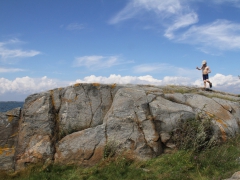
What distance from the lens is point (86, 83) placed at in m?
14.0

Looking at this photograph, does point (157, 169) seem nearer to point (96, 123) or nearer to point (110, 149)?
point (110, 149)

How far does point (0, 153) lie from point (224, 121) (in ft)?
37.4

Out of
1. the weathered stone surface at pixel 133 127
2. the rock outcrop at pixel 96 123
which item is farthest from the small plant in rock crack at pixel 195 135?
the weathered stone surface at pixel 133 127

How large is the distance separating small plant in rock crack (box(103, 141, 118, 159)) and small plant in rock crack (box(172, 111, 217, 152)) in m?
2.73

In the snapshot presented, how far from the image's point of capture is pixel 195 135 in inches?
452

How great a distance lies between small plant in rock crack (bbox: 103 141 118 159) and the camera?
1117 centimetres

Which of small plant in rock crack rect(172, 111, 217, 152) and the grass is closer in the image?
the grass

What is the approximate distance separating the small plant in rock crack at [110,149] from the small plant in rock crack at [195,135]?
2.73 meters

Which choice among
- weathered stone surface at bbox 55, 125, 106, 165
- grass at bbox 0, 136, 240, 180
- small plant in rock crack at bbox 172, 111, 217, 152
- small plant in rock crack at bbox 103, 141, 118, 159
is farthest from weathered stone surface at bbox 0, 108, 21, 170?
small plant in rock crack at bbox 172, 111, 217, 152

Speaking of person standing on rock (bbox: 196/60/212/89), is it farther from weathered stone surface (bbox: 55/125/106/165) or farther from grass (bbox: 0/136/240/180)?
weathered stone surface (bbox: 55/125/106/165)

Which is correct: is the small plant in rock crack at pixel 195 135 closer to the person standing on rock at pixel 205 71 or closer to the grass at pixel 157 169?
the grass at pixel 157 169

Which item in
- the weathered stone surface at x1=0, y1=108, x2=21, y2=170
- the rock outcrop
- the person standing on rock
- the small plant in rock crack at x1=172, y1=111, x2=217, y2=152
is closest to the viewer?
the small plant in rock crack at x1=172, y1=111, x2=217, y2=152

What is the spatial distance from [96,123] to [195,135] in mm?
4826

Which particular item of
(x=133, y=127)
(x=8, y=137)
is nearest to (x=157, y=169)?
(x=133, y=127)
